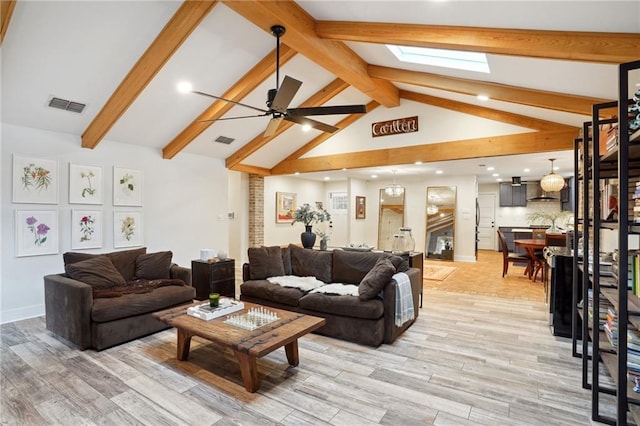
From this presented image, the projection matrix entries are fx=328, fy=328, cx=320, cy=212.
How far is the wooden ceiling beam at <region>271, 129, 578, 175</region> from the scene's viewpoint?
4918mm

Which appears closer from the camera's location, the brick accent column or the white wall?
the white wall

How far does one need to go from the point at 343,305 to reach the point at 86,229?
158 inches

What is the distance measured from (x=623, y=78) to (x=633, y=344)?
1.42 metres

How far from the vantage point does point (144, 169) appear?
18.3 ft

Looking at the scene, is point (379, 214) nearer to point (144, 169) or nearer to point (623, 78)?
point (144, 169)

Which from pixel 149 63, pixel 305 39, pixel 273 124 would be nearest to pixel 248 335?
pixel 273 124

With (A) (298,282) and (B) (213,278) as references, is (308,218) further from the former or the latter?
(B) (213,278)

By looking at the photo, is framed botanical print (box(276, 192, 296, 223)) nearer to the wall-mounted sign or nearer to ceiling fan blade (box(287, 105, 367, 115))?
the wall-mounted sign

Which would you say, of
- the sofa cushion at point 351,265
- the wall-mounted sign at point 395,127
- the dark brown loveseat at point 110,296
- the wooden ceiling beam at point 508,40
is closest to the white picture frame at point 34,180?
the dark brown loveseat at point 110,296

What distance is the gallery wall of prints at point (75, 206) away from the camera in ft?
13.9

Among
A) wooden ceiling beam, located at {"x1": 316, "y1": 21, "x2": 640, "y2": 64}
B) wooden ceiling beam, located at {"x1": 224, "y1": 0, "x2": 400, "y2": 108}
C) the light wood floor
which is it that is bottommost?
the light wood floor

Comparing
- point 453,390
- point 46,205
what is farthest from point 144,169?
point 453,390

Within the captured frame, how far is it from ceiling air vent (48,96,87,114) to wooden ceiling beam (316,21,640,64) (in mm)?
3418

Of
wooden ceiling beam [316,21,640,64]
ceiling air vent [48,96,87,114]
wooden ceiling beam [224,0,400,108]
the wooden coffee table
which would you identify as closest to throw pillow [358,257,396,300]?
the wooden coffee table
